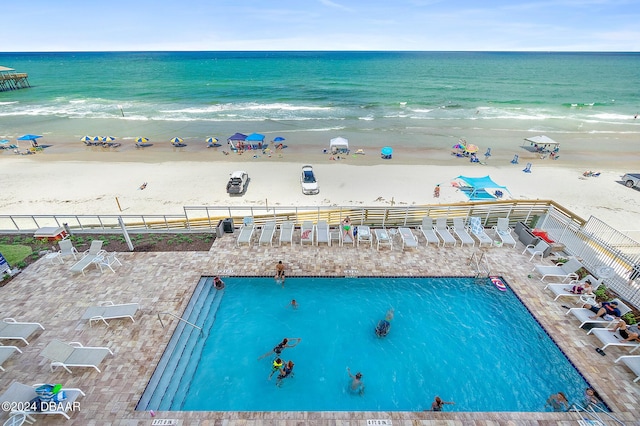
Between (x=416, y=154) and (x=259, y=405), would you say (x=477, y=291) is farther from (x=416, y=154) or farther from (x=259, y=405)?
(x=416, y=154)

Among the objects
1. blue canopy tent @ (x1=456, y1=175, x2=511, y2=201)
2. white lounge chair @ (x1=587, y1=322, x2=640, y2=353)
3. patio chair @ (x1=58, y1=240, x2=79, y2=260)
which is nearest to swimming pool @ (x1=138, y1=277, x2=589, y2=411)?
white lounge chair @ (x1=587, y1=322, x2=640, y2=353)

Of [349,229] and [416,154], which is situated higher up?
[349,229]

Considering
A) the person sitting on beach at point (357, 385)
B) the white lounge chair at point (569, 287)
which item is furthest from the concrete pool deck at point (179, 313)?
the person sitting on beach at point (357, 385)

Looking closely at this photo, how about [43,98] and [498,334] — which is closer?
[498,334]

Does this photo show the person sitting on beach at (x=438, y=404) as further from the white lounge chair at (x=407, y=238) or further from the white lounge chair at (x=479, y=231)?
the white lounge chair at (x=479, y=231)

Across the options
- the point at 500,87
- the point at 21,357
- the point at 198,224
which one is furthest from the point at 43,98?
the point at 500,87

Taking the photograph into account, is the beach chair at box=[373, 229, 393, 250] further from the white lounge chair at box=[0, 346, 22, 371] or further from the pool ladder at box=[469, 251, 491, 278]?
the white lounge chair at box=[0, 346, 22, 371]
